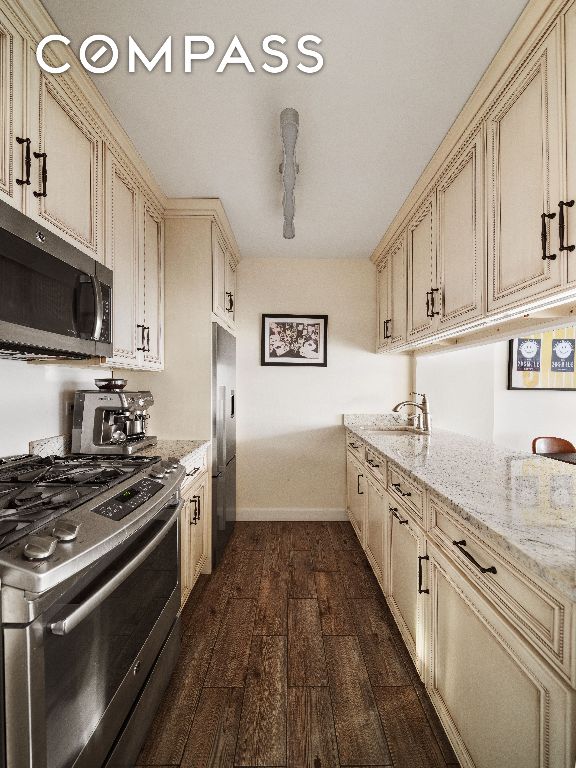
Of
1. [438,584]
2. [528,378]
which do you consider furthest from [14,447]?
[528,378]

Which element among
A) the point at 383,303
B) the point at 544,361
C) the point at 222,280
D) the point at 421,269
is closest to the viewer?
the point at 421,269

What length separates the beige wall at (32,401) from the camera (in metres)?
1.80

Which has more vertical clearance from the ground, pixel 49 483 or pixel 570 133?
pixel 570 133

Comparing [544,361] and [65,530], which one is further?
[544,361]

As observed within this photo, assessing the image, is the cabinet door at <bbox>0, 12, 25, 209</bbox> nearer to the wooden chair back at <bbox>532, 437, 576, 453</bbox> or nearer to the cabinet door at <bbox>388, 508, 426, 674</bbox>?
the cabinet door at <bbox>388, 508, 426, 674</bbox>

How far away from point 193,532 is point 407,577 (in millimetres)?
1189

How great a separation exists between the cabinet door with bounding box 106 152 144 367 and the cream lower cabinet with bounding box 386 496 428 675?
1.55 metres

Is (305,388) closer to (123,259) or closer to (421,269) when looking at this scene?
(421,269)

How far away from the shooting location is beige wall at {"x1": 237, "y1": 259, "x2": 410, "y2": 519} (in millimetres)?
3877

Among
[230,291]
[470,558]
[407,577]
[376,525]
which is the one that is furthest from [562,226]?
[230,291]

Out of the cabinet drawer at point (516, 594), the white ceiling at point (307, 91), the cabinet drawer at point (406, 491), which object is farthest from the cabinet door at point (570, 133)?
the cabinet drawer at point (406, 491)

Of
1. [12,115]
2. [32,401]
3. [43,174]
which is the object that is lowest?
[32,401]

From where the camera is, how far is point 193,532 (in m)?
2.39

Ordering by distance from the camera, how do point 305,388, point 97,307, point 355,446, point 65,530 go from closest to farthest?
point 65,530, point 97,307, point 355,446, point 305,388
